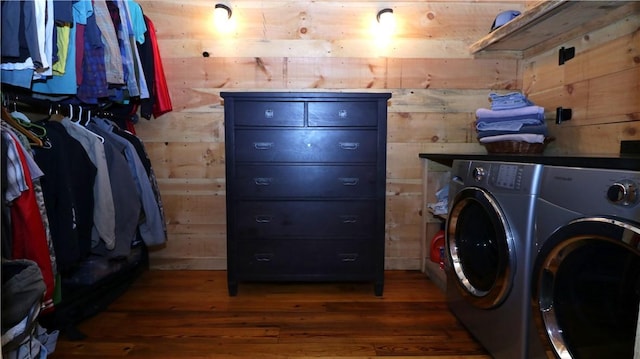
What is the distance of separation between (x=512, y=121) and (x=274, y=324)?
5.30ft

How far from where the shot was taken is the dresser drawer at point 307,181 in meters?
1.82

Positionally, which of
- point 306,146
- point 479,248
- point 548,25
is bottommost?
point 479,248

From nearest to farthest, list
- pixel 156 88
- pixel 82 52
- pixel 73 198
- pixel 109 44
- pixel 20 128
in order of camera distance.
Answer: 1. pixel 20 128
2. pixel 73 198
3. pixel 82 52
4. pixel 109 44
5. pixel 156 88

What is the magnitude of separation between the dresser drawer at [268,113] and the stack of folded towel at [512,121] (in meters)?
1.03

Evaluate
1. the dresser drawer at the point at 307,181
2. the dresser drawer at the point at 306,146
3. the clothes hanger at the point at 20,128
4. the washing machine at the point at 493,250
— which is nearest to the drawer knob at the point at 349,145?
the dresser drawer at the point at 306,146

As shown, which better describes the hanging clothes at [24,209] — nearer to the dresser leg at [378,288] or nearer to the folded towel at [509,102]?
the dresser leg at [378,288]

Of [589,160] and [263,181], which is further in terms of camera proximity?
[263,181]

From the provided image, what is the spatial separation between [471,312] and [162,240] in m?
1.66

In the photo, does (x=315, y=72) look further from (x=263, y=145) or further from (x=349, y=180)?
(x=349, y=180)

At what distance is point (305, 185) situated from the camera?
183 centimetres

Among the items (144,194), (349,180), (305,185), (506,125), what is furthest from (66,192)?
(506,125)

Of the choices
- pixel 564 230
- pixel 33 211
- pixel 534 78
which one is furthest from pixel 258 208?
pixel 534 78

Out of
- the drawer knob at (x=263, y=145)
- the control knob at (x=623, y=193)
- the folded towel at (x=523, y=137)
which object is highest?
the folded towel at (x=523, y=137)

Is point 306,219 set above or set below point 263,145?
below
